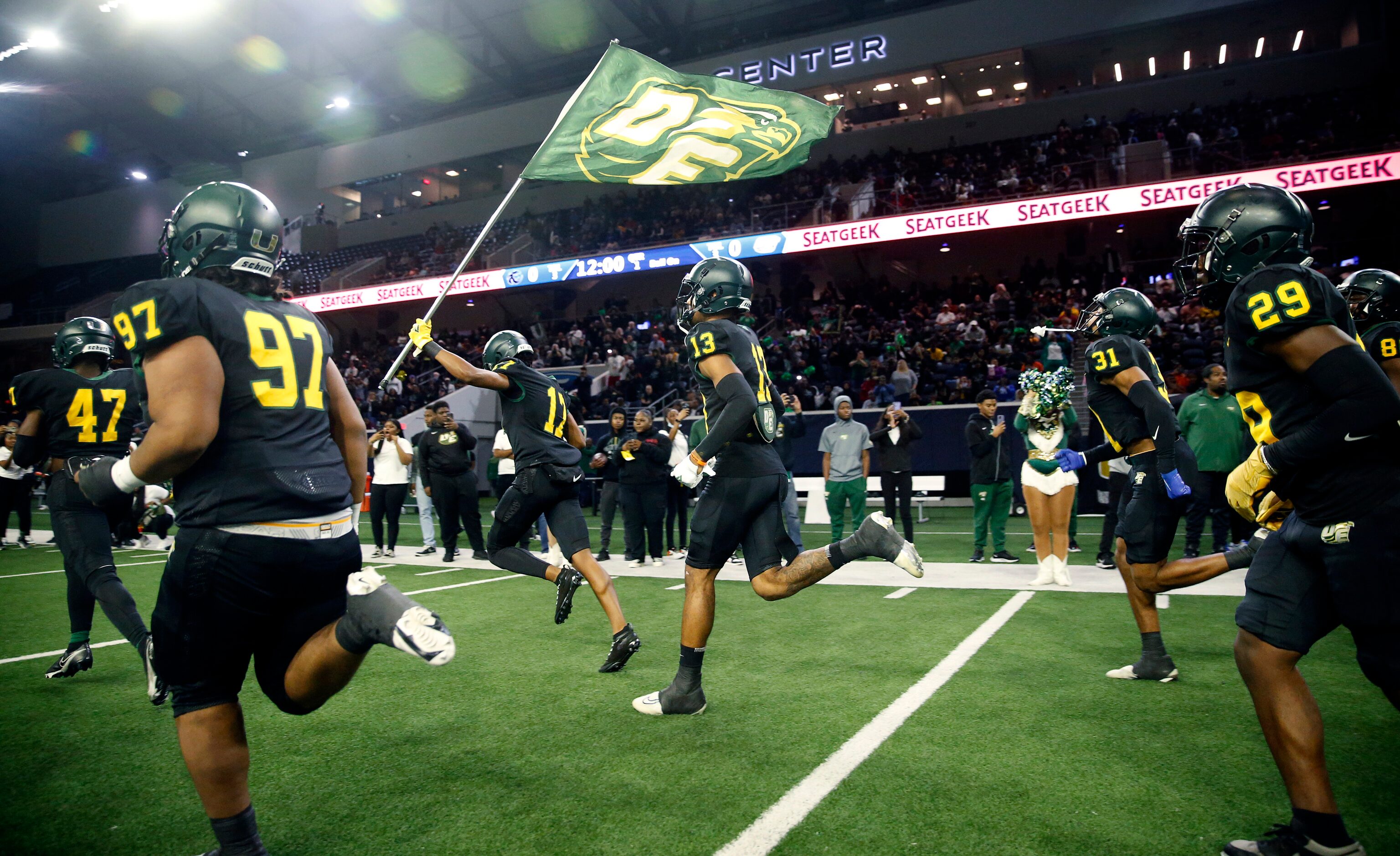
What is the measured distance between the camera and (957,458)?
16.8m

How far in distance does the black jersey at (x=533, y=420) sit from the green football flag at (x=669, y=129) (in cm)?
150

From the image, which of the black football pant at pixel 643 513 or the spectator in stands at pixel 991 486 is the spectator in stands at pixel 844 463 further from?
the black football pant at pixel 643 513

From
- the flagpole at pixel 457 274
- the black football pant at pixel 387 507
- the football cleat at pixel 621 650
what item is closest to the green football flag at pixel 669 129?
the flagpole at pixel 457 274

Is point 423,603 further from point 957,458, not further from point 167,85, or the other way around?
point 167,85

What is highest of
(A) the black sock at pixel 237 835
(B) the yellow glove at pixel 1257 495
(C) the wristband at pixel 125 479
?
Result: (C) the wristband at pixel 125 479

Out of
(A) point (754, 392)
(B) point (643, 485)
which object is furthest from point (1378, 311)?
(B) point (643, 485)

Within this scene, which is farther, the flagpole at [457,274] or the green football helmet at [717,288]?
the flagpole at [457,274]

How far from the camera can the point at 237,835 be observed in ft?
7.42

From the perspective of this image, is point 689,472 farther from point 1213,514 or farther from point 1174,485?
point 1213,514

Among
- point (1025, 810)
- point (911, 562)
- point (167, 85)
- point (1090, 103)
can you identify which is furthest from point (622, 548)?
point (167, 85)

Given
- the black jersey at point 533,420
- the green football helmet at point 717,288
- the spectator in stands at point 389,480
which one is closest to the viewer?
the green football helmet at point 717,288

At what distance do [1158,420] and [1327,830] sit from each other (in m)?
2.63

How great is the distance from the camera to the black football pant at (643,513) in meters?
10.2

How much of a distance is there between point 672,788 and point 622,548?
957 cm
